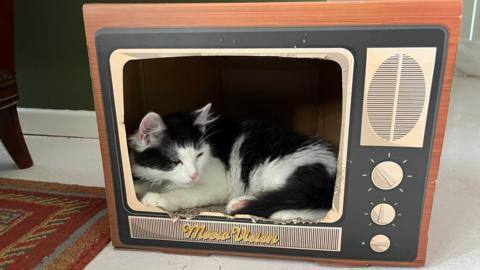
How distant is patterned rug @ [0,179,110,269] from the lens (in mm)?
1024

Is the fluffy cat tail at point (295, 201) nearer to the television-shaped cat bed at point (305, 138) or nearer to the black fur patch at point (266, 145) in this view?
the television-shaped cat bed at point (305, 138)

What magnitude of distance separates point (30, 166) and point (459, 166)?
5.21 feet

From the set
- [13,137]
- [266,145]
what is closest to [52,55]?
[13,137]

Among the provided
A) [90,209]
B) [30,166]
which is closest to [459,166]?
[90,209]

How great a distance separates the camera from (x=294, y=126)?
1555mm

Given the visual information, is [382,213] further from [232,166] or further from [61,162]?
[61,162]

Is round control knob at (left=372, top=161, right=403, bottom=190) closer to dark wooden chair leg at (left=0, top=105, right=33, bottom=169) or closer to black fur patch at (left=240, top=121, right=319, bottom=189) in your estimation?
black fur patch at (left=240, top=121, right=319, bottom=189)

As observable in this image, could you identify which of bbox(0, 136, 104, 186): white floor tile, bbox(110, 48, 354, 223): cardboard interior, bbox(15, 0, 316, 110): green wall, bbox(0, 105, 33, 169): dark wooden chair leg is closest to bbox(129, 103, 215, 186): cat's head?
bbox(110, 48, 354, 223): cardboard interior

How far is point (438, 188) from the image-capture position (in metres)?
1.40

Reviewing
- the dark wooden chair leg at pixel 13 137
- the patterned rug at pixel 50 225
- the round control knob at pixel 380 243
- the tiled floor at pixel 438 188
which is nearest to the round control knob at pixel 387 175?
the round control knob at pixel 380 243

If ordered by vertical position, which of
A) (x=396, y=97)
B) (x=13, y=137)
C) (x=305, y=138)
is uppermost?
(x=396, y=97)

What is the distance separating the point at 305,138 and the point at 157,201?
444 mm

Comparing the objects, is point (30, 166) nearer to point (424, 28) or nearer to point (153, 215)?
point (153, 215)

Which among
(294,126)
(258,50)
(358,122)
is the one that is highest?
(258,50)
